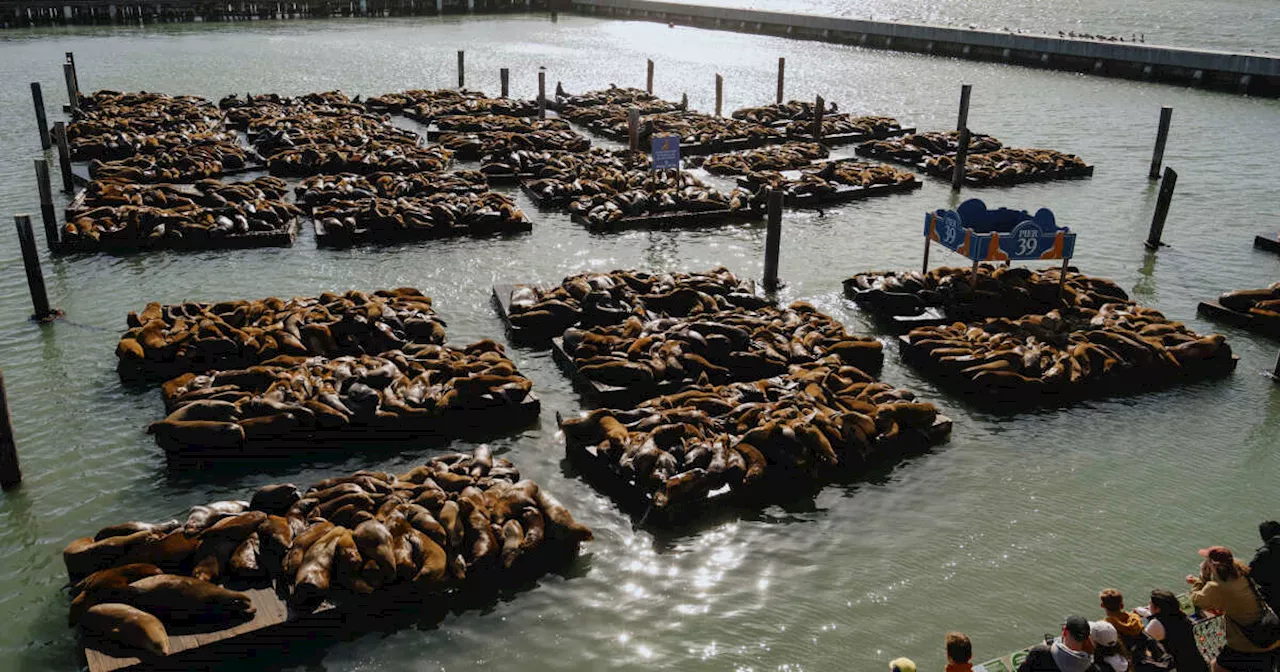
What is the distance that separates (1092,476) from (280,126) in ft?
78.6

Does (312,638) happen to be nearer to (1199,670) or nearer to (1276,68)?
(1199,670)

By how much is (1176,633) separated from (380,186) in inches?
698

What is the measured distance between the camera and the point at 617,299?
43.9ft

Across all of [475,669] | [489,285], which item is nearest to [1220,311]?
[489,285]

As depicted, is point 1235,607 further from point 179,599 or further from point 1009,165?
point 1009,165

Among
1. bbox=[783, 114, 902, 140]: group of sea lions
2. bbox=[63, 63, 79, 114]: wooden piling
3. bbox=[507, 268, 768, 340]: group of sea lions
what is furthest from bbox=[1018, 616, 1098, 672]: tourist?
bbox=[63, 63, 79, 114]: wooden piling

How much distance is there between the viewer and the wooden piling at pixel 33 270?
497 inches

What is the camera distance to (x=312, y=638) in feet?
23.7

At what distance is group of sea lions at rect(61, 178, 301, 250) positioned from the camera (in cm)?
1667

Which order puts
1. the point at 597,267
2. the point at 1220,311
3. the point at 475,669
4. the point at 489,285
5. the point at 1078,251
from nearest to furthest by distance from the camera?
the point at 475,669
the point at 1220,311
the point at 489,285
the point at 597,267
the point at 1078,251

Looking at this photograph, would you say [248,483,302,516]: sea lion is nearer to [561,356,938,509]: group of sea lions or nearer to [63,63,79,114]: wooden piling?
[561,356,938,509]: group of sea lions

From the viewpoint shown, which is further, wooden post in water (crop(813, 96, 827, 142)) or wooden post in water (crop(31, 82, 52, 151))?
wooden post in water (crop(813, 96, 827, 142))

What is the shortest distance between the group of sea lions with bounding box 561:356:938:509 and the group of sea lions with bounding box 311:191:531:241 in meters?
8.35

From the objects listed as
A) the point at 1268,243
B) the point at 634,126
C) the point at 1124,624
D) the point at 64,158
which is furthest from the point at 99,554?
the point at 1268,243
